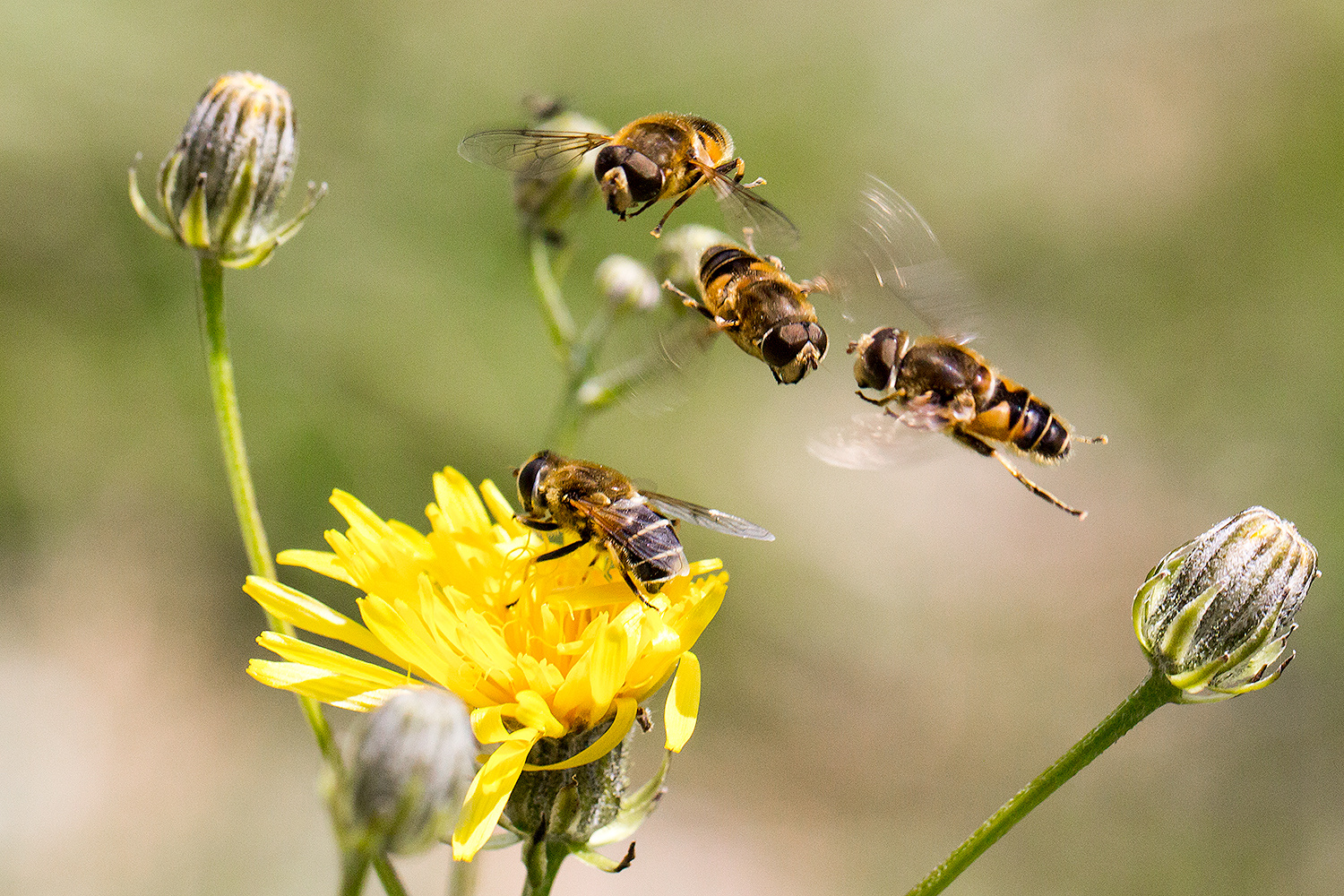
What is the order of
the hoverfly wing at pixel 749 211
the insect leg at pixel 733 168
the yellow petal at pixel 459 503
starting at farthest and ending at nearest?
the insect leg at pixel 733 168 → the hoverfly wing at pixel 749 211 → the yellow petal at pixel 459 503

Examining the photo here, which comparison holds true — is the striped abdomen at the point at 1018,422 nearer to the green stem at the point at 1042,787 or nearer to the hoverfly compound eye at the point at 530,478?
the green stem at the point at 1042,787

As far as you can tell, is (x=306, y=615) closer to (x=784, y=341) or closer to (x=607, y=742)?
(x=607, y=742)

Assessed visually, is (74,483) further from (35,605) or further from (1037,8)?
(1037,8)

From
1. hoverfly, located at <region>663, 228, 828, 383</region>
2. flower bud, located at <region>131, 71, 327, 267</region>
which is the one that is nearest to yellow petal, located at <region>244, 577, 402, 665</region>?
flower bud, located at <region>131, 71, 327, 267</region>

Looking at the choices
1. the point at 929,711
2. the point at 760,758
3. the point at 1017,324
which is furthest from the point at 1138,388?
the point at 760,758

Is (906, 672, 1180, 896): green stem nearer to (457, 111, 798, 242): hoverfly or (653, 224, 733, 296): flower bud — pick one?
(457, 111, 798, 242): hoverfly

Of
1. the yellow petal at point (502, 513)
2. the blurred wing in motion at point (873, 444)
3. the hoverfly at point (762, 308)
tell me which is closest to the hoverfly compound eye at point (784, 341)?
the hoverfly at point (762, 308)
